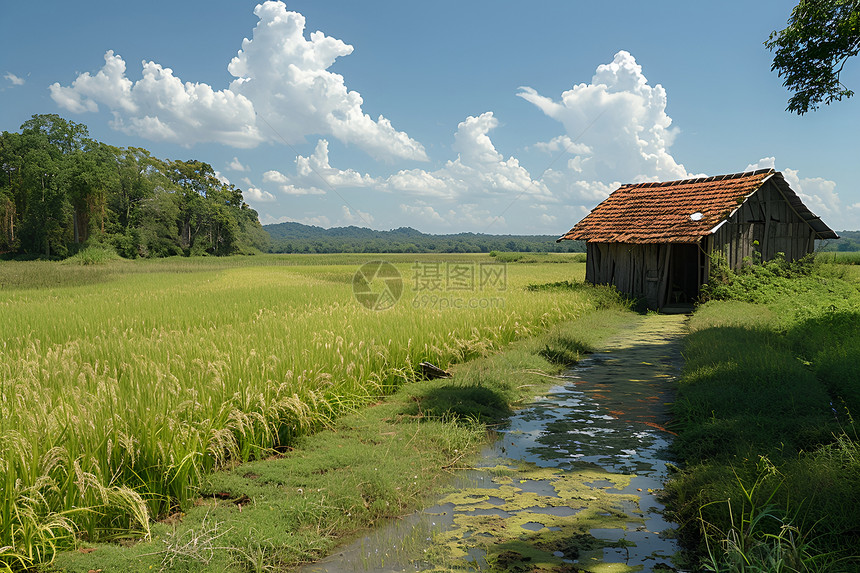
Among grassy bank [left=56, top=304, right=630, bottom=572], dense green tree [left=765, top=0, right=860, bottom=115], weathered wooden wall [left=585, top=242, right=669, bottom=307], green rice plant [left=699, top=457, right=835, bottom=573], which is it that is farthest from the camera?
weathered wooden wall [left=585, top=242, right=669, bottom=307]

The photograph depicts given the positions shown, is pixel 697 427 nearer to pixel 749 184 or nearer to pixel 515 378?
pixel 515 378

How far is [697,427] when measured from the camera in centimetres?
599

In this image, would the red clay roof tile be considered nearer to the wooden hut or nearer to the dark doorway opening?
the wooden hut

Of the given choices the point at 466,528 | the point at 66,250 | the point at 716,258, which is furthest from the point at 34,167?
the point at 466,528

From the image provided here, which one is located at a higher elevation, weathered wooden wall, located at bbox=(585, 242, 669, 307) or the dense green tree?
the dense green tree

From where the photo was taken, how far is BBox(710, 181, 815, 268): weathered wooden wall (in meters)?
20.2

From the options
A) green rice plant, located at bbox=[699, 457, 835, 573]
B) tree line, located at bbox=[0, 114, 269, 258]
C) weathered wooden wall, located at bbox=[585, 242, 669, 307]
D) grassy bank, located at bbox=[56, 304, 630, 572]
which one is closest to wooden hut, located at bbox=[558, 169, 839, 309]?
weathered wooden wall, located at bbox=[585, 242, 669, 307]

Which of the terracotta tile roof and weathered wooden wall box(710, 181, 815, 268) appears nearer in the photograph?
the terracotta tile roof

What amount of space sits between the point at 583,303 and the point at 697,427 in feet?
38.8

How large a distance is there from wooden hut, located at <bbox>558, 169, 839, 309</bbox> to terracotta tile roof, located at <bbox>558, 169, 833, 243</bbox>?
37mm

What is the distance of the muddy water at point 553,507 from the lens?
Answer: 3723 mm

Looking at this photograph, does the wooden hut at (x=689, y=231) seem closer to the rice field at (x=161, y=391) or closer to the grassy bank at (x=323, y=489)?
the rice field at (x=161, y=391)

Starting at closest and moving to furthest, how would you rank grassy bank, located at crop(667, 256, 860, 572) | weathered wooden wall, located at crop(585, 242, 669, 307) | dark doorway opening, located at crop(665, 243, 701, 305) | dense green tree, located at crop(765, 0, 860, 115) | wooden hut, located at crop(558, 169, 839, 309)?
grassy bank, located at crop(667, 256, 860, 572) → dense green tree, located at crop(765, 0, 860, 115) → wooden hut, located at crop(558, 169, 839, 309) → weathered wooden wall, located at crop(585, 242, 669, 307) → dark doorway opening, located at crop(665, 243, 701, 305)

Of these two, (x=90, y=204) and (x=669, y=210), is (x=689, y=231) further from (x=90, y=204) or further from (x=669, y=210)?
(x=90, y=204)
